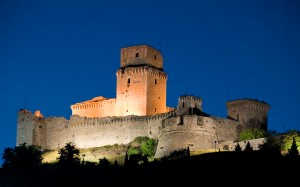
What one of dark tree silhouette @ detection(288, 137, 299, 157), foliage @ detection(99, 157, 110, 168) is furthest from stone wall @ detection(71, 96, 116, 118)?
dark tree silhouette @ detection(288, 137, 299, 157)

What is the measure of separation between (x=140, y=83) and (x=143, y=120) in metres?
6.92

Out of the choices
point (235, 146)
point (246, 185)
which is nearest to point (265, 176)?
point (246, 185)

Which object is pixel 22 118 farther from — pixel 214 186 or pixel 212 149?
pixel 214 186

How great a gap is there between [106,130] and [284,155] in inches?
1166

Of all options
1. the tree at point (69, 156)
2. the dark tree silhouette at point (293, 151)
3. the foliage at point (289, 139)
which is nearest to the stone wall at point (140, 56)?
the tree at point (69, 156)

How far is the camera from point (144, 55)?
420 ft

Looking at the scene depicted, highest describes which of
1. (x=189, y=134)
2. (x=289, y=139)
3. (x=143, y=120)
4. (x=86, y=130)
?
(x=143, y=120)

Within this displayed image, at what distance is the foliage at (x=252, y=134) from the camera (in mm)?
114688

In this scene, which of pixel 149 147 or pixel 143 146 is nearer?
pixel 149 147

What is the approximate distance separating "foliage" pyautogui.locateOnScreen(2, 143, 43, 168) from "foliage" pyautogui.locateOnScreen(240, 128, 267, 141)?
2396 centimetres

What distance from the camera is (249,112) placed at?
121 metres

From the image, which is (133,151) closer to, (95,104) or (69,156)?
(69,156)

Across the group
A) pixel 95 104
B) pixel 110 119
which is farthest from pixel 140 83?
pixel 95 104

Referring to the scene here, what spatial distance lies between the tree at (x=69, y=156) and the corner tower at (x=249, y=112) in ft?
63.1
